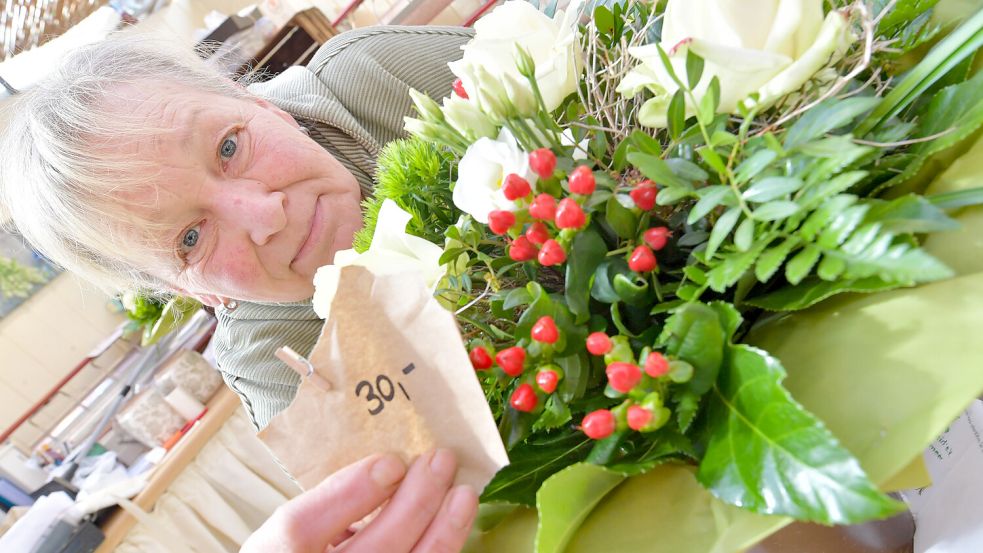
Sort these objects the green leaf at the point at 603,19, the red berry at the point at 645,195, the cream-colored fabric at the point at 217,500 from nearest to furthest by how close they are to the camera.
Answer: the red berry at the point at 645,195 < the green leaf at the point at 603,19 < the cream-colored fabric at the point at 217,500

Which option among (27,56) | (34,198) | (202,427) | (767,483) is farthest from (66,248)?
(27,56)

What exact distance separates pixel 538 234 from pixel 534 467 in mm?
149

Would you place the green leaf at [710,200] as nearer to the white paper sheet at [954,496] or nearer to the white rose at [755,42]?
the white rose at [755,42]

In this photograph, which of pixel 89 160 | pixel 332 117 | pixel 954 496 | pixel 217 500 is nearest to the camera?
pixel 954 496

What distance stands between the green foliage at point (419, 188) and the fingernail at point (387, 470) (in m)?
0.16

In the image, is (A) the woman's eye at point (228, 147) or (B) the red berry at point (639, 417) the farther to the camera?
(A) the woman's eye at point (228, 147)

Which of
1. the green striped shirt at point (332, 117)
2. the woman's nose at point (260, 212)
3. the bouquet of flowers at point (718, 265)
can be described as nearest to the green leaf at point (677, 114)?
the bouquet of flowers at point (718, 265)

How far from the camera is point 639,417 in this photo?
0.94 ft

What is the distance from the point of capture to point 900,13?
0.36 meters

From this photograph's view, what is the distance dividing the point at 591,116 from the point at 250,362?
99 centimetres

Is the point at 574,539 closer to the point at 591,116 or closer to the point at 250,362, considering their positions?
the point at 591,116

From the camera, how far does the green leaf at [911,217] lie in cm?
25

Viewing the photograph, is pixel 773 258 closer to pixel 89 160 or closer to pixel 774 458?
pixel 774 458

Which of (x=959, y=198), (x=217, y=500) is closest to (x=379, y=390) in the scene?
(x=959, y=198)
